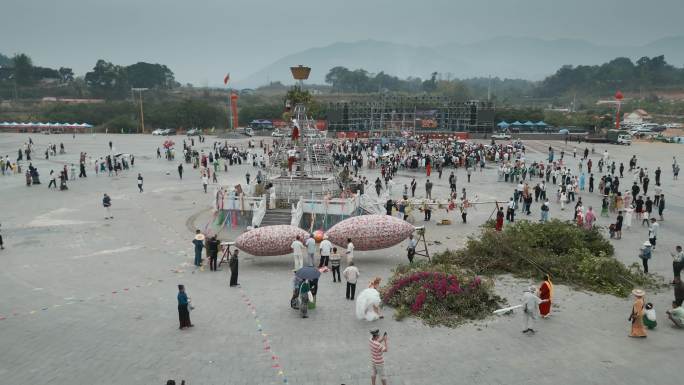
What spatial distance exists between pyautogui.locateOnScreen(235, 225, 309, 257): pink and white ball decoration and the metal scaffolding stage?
Result: 50.8 m

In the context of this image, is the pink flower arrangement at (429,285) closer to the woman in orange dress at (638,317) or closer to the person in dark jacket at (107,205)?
the woman in orange dress at (638,317)

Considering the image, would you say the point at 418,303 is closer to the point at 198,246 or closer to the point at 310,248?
the point at 310,248

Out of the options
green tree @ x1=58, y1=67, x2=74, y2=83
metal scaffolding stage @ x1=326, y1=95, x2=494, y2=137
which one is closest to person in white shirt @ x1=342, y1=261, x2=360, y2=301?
metal scaffolding stage @ x1=326, y1=95, x2=494, y2=137

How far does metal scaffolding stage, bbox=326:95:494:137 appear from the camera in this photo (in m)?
68.3

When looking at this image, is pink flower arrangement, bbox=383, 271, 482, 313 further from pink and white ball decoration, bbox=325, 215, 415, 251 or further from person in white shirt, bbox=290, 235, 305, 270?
person in white shirt, bbox=290, 235, 305, 270

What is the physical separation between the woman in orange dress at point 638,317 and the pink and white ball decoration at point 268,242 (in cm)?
954

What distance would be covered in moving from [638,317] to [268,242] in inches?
414

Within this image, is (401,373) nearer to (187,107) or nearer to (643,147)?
(643,147)

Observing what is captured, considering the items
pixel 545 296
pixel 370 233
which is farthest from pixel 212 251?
pixel 545 296

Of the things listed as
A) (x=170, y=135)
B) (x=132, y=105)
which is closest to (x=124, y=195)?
(x=170, y=135)

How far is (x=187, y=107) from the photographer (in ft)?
306

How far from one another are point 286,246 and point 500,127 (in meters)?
67.3

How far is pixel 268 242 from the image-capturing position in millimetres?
16781

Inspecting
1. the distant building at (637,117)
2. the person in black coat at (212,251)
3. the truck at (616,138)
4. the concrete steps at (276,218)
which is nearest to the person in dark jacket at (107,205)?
the concrete steps at (276,218)
